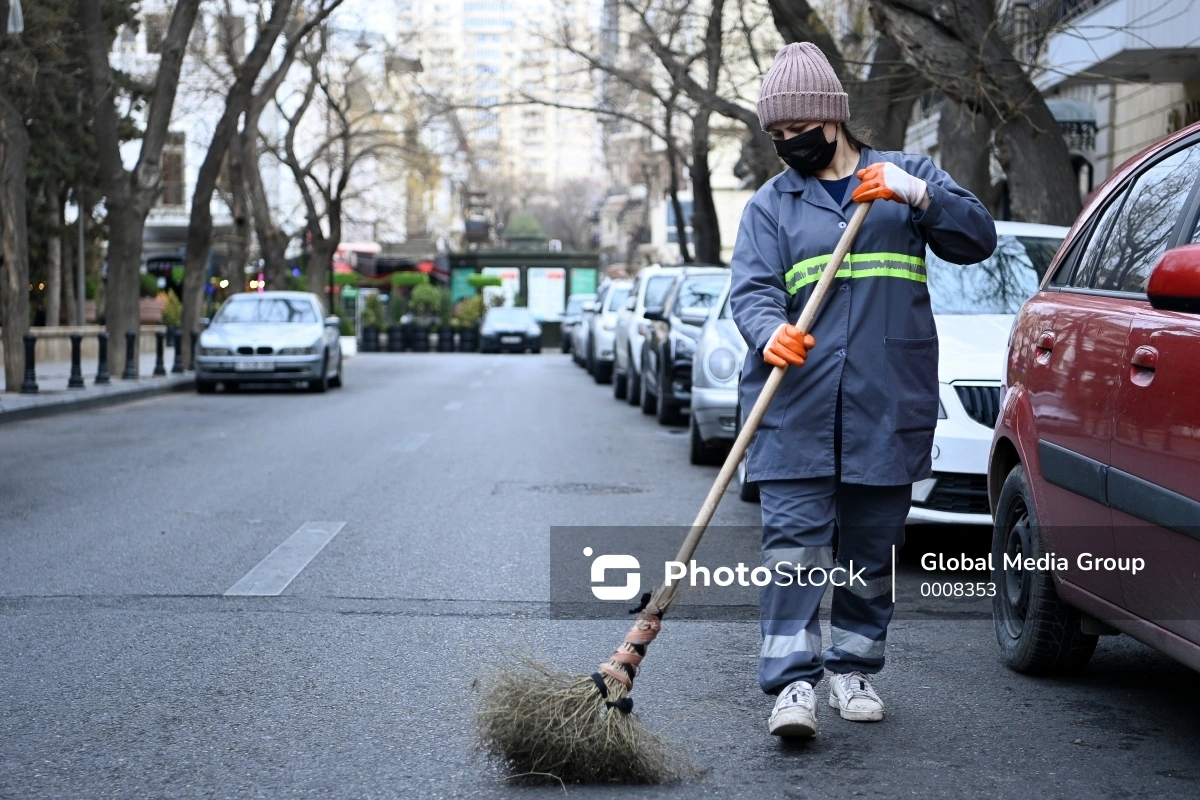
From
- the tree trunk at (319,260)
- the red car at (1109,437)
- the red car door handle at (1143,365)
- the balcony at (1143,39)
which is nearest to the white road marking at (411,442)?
the balcony at (1143,39)

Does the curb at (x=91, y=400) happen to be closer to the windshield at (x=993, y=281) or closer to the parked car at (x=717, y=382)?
the parked car at (x=717, y=382)

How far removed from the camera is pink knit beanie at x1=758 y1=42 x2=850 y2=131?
4383mm

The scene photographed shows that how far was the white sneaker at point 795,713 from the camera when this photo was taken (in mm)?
4203

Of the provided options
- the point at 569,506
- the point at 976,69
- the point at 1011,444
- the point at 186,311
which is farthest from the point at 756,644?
the point at 186,311

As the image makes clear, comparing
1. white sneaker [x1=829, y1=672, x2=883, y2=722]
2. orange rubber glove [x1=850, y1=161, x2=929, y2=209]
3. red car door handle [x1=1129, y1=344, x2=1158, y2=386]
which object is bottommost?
white sneaker [x1=829, y1=672, x2=883, y2=722]

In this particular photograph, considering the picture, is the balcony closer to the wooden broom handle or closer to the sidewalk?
the sidewalk

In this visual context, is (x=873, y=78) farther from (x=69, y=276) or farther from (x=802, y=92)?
(x=69, y=276)

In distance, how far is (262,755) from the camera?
427 centimetres

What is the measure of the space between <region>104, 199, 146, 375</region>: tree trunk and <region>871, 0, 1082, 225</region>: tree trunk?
1368 centimetres

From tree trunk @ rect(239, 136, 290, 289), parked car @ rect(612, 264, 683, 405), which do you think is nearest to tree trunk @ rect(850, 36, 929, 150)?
parked car @ rect(612, 264, 683, 405)

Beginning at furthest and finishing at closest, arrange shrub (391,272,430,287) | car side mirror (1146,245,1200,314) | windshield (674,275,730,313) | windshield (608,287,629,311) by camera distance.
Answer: shrub (391,272,430,287)
windshield (608,287,629,311)
windshield (674,275,730,313)
car side mirror (1146,245,1200,314)

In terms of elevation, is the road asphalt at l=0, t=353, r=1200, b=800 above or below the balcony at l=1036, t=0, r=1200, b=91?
below

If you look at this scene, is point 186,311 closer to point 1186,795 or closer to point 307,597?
point 307,597

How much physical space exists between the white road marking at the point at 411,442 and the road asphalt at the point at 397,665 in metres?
2.22
